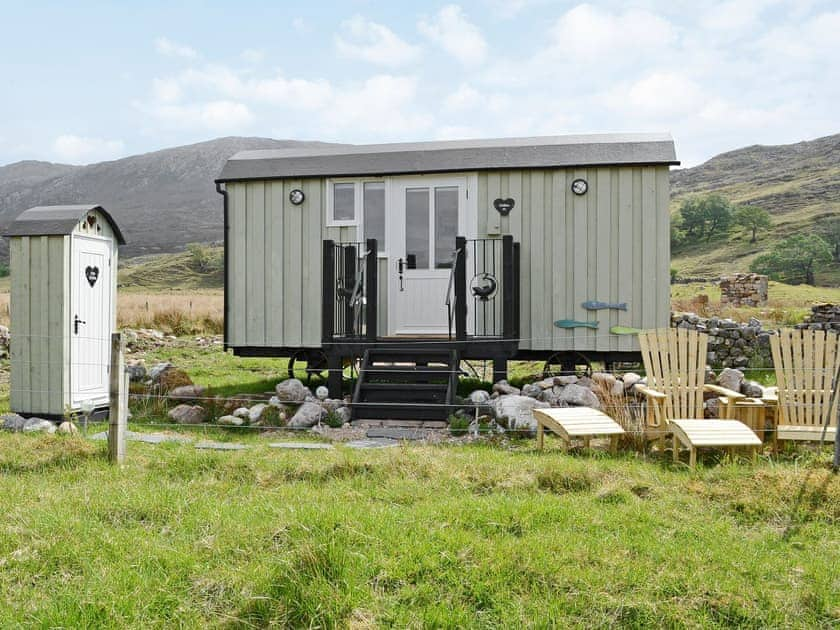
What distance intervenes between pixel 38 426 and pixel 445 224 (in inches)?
206

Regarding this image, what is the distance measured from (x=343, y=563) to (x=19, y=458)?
3.41 metres

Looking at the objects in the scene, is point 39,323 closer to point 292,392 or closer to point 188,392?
point 188,392

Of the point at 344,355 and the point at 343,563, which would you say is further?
the point at 344,355

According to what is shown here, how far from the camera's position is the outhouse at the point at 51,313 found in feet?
24.2

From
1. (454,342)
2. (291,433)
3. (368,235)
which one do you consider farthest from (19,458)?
(368,235)

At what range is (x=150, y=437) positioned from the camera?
6.64m

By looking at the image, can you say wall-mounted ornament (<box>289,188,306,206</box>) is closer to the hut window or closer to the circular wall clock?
the hut window

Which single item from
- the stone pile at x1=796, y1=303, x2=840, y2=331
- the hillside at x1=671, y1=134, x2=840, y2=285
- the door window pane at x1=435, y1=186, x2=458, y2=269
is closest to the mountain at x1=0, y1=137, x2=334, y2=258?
the hillside at x1=671, y1=134, x2=840, y2=285

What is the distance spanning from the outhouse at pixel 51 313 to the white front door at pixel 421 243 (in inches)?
144

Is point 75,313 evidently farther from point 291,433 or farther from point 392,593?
point 392,593

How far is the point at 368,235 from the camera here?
31.3ft

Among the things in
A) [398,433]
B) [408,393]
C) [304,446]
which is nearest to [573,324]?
[408,393]

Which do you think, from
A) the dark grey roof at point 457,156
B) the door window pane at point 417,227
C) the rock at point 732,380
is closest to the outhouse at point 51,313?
the dark grey roof at point 457,156

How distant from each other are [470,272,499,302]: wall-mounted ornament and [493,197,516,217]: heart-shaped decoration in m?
0.83
